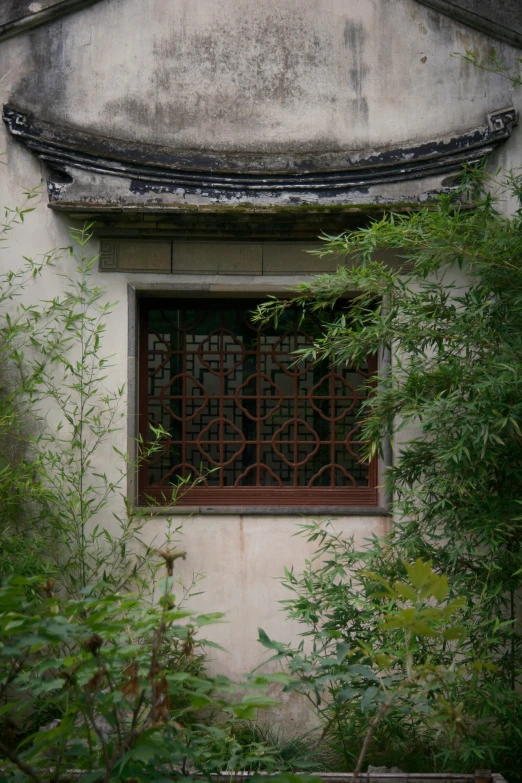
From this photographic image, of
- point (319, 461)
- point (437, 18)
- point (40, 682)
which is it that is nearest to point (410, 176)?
point (437, 18)

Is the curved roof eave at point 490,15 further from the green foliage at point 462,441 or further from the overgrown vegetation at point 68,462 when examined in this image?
the overgrown vegetation at point 68,462

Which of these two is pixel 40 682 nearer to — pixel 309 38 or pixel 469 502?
pixel 469 502

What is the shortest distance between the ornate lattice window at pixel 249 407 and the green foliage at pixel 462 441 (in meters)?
0.68

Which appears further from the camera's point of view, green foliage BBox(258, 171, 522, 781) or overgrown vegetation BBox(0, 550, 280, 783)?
green foliage BBox(258, 171, 522, 781)

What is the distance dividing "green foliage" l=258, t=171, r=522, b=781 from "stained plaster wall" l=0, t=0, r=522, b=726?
0.64 m

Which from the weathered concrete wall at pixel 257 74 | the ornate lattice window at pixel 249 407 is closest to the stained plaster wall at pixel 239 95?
the weathered concrete wall at pixel 257 74

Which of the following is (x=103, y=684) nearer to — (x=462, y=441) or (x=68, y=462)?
(x=462, y=441)

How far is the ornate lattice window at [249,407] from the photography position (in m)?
5.43

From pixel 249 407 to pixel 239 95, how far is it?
6.73 ft

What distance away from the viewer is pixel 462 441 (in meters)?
4.10

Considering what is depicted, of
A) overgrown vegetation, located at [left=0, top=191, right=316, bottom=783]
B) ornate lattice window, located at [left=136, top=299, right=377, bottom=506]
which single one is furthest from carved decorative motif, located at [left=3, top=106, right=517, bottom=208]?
ornate lattice window, located at [left=136, top=299, right=377, bottom=506]

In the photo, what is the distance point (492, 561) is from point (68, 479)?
8.34 feet

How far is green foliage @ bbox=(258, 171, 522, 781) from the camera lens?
166 inches

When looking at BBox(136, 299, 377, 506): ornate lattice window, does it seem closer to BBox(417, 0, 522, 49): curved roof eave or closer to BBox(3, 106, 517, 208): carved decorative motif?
BBox(3, 106, 517, 208): carved decorative motif
